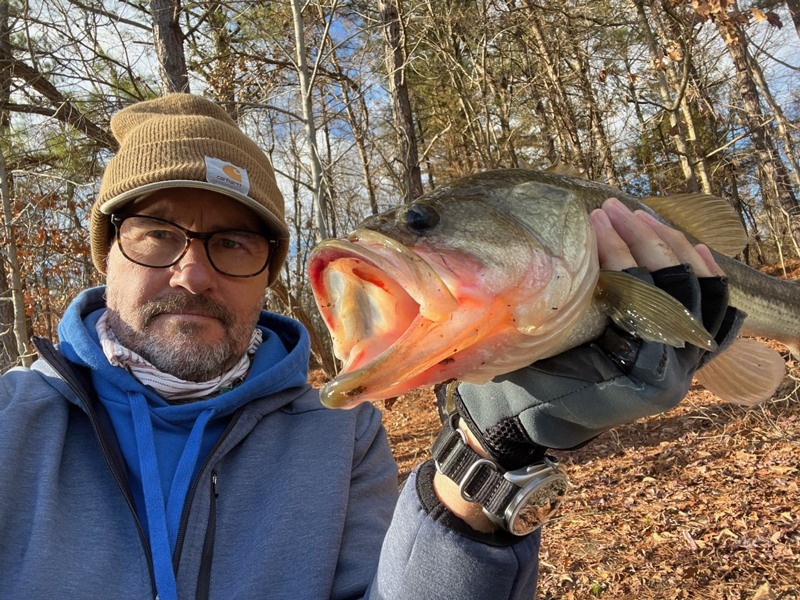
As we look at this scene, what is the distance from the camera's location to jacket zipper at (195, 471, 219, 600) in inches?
71.8

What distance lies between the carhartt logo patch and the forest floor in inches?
155

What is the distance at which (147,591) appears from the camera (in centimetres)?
176

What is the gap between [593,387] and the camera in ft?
4.94

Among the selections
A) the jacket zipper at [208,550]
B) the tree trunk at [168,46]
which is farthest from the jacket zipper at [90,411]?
the tree trunk at [168,46]

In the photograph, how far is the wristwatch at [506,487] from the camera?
1.50m

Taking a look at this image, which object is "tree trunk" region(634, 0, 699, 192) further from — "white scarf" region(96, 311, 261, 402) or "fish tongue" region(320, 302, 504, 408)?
"fish tongue" region(320, 302, 504, 408)

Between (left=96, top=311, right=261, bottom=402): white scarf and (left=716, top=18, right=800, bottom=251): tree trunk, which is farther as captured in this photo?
(left=716, top=18, right=800, bottom=251): tree trunk

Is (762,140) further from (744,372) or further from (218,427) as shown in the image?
(218,427)

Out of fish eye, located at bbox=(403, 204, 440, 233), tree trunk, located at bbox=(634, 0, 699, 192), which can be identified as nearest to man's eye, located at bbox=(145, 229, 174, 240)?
fish eye, located at bbox=(403, 204, 440, 233)

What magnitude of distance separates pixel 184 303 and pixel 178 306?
3cm

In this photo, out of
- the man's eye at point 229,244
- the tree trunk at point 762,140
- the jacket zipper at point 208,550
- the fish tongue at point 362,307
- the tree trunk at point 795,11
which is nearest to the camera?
the fish tongue at point 362,307

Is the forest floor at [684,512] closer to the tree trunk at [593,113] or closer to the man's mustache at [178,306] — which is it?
the man's mustache at [178,306]

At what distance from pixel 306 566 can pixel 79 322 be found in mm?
1378

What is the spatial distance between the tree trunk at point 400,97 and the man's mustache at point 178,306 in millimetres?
5337
